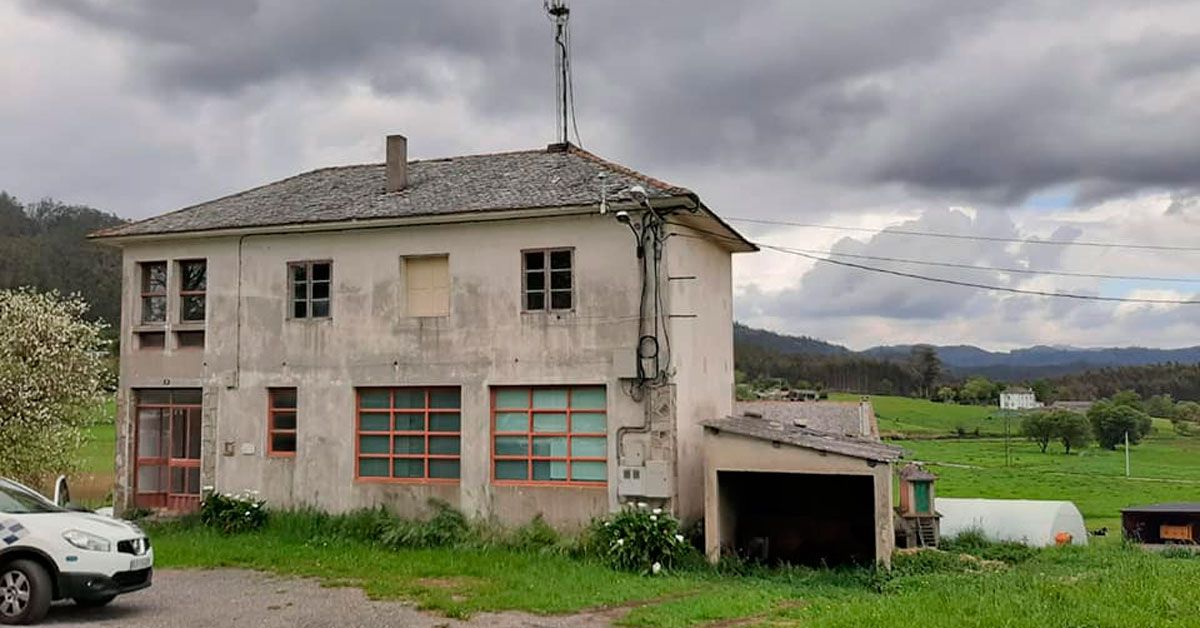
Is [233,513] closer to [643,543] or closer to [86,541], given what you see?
[86,541]

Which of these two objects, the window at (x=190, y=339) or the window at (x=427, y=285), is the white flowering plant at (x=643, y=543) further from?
the window at (x=190, y=339)

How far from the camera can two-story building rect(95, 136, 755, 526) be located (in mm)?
16531

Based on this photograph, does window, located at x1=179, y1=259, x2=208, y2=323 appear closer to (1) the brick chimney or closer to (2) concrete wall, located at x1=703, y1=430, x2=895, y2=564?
(1) the brick chimney

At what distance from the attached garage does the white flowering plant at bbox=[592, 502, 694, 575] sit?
0.85m

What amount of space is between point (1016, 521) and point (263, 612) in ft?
55.7

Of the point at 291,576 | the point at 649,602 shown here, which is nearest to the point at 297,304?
the point at 291,576

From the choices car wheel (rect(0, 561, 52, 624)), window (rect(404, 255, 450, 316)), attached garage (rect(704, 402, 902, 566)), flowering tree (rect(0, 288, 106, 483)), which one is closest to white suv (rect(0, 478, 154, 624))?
car wheel (rect(0, 561, 52, 624))

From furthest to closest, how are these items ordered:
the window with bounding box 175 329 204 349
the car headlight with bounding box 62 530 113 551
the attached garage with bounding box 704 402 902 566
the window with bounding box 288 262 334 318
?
the window with bounding box 175 329 204 349 → the window with bounding box 288 262 334 318 → the attached garage with bounding box 704 402 902 566 → the car headlight with bounding box 62 530 113 551

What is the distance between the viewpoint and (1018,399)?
87312 mm

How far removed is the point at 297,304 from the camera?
18797 mm

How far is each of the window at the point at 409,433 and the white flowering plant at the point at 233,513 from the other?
6.68 ft

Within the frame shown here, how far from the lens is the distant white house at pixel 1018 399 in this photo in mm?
85750

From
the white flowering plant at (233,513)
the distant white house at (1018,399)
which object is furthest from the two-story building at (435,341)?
the distant white house at (1018,399)

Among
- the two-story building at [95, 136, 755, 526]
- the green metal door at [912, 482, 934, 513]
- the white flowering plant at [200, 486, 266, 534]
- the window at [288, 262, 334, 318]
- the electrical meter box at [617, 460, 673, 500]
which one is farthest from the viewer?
the green metal door at [912, 482, 934, 513]
